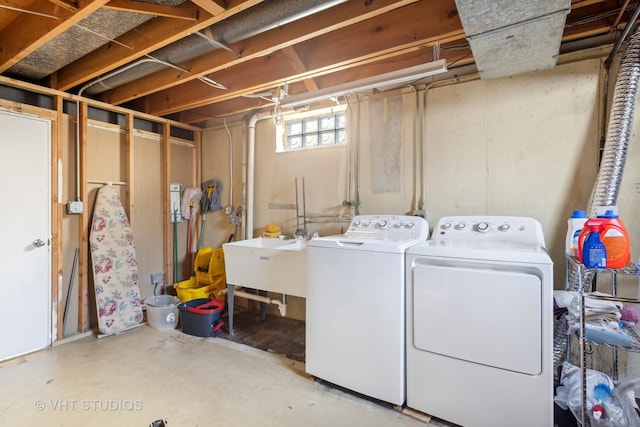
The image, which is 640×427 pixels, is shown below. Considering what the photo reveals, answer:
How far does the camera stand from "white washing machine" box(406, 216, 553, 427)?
1509mm

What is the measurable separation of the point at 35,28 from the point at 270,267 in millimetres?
2268

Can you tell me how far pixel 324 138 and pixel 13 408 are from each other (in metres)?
3.09

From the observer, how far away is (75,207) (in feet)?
9.29

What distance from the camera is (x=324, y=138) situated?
10.7 ft

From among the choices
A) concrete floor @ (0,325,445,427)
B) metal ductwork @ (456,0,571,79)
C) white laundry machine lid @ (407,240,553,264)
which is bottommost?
concrete floor @ (0,325,445,427)

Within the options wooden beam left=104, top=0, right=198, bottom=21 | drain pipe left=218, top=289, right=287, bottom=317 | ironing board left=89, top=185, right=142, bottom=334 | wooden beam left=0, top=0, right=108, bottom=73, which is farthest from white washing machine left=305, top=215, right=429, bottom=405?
ironing board left=89, top=185, right=142, bottom=334

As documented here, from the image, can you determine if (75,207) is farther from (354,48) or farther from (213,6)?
(354,48)

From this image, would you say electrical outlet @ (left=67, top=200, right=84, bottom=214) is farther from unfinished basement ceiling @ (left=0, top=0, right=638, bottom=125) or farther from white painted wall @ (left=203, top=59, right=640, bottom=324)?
white painted wall @ (left=203, top=59, right=640, bottom=324)

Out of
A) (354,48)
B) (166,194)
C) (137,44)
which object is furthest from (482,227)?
(166,194)

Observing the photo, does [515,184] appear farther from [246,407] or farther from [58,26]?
[58,26]

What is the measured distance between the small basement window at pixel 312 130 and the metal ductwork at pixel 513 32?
140cm

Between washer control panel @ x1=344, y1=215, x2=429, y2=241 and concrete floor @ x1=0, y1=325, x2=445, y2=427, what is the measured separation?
1.13 m

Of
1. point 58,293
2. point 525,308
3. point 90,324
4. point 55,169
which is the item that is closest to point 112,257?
point 58,293

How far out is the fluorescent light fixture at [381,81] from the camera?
1833 mm
